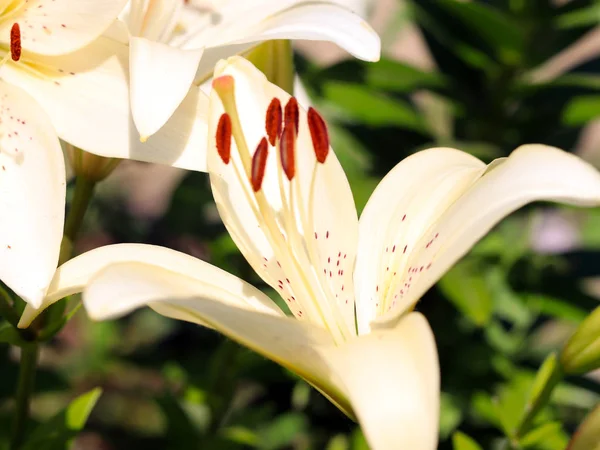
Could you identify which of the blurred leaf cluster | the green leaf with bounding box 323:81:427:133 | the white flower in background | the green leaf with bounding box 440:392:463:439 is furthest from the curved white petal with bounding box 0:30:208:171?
the green leaf with bounding box 440:392:463:439

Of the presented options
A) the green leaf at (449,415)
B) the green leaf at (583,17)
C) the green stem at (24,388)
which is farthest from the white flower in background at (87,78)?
the green leaf at (583,17)

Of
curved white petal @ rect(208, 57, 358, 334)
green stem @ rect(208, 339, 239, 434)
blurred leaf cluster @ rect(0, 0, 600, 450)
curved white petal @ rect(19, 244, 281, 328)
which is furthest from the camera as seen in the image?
blurred leaf cluster @ rect(0, 0, 600, 450)

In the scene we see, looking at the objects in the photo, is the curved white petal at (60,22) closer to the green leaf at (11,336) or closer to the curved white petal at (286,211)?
the curved white petal at (286,211)

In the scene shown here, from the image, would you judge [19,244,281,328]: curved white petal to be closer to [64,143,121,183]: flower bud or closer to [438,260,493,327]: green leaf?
[64,143,121,183]: flower bud

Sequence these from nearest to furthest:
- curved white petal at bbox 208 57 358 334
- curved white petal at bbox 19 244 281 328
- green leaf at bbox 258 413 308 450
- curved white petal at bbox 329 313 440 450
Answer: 1. curved white petal at bbox 329 313 440 450
2. curved white petal at bbox 19 244 281 328
3. curved white petal at bbox 208 57 358 334
4. green leaf at bbox 258 413 308 450

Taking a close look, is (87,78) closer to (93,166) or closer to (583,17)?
(93,166)

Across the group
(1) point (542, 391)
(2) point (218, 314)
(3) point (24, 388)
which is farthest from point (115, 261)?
(1) point (542, 391)

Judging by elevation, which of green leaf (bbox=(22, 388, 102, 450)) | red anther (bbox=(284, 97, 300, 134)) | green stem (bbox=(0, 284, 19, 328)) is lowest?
green leaf (bbox=(22, 388, 102, 450))
